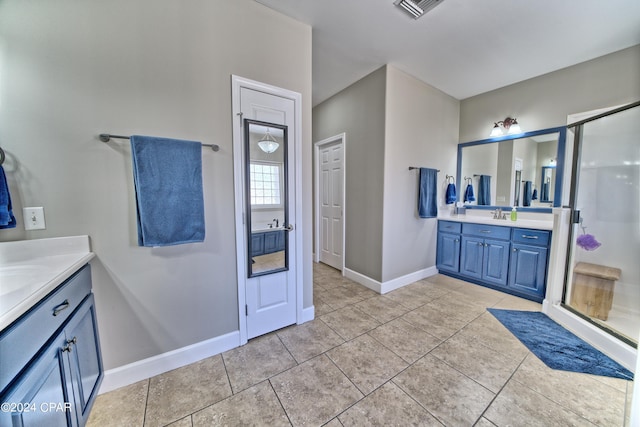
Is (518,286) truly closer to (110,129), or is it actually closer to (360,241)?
(360,241)

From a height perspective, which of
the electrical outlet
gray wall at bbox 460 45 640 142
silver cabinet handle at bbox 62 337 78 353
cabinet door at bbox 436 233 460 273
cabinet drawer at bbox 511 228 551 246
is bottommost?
cabinet door at bbox 436 233 460 273

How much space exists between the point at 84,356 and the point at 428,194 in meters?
3.65

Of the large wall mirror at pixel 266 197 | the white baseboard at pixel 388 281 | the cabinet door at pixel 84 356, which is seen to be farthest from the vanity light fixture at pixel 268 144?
the white baseboard at pixel 388 281

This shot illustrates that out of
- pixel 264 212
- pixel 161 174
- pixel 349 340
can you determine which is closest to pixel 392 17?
pixel 264 212

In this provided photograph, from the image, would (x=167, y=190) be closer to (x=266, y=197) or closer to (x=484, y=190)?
(x=266, y=197)

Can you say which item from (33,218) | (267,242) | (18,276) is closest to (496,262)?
(267,242)

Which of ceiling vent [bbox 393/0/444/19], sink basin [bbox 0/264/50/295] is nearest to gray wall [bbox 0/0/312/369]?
sink basin [bbox 0/264/50/295]

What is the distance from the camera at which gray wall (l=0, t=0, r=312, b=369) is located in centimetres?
126

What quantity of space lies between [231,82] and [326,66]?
1550mm

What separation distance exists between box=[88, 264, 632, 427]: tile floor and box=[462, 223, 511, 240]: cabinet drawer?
1220mm

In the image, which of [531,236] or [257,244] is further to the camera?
[531,236]

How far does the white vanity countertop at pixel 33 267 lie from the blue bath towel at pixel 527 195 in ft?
15.0

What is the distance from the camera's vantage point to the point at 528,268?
9.05 feet

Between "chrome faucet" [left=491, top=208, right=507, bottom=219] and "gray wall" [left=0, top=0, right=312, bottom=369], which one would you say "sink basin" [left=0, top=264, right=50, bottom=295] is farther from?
"chrome faucet" [left=491, top=208, right=507, bottom=219]
